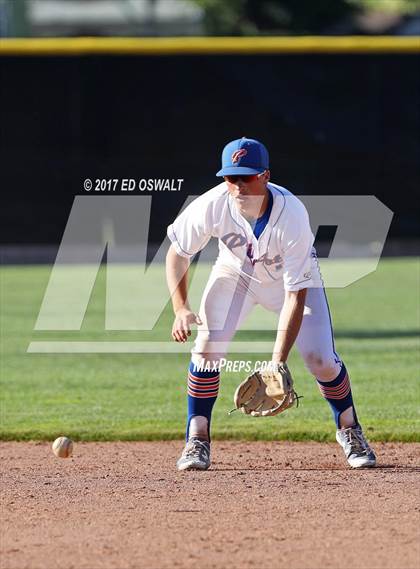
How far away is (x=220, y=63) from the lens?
19.9 metres

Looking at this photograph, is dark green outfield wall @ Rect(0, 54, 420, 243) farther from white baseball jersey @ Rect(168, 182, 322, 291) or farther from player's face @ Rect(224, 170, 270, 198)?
player's face @ Rect(224, 170, 270, 198)

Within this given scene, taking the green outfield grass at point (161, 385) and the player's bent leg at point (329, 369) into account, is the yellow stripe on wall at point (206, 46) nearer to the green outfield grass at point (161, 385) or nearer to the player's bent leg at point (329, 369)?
the green outfield grass at point (161, 385)

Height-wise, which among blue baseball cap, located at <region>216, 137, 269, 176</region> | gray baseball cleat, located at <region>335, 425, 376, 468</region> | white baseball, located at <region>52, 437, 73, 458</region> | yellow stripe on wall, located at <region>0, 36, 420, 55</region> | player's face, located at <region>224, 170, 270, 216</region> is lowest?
yellow stripe on wall, located at <region>0, 36, 420, 55</region>

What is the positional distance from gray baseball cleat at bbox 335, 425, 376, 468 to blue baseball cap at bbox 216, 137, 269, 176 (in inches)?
68.7

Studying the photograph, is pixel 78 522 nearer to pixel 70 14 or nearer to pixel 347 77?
pixel 347 77

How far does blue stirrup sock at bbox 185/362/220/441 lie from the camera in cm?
713

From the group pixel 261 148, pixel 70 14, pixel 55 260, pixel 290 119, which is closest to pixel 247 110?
pixel 290 119

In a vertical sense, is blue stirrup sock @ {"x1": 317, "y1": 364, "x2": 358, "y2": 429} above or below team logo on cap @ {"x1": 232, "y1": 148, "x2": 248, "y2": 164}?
below

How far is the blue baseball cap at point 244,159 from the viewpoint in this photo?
657 cm

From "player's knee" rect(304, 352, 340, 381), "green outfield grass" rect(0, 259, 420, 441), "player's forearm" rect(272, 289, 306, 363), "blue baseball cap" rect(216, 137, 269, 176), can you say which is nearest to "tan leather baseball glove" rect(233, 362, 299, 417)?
"player's forearm" rect(272, 289, 306, 363)

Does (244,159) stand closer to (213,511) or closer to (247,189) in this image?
(247,189)

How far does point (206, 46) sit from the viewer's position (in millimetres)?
19875

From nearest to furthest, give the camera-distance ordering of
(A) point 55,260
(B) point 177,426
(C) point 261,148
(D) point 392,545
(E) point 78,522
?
(D) point 392,545 → (E) point 78,522 → (C) point 261,148 → (B) point 177,426 → (A) point 55,260

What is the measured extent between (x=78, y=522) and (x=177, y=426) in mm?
2970
